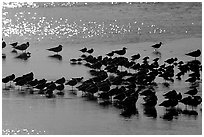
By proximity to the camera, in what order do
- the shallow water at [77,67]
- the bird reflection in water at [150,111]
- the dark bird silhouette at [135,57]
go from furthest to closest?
1. the dark bird silhouette at [135,57]
2. the bird reflection in water at [150,111]
3. the shallow water at [77,67]

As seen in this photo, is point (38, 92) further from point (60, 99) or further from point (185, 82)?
point (185, 82)

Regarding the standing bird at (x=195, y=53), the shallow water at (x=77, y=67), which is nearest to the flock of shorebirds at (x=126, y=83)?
the standing bird at (x=195, y=53)

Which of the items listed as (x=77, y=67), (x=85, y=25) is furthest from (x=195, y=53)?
(x=85, y=25)

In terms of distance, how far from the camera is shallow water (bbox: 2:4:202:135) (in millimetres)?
7371

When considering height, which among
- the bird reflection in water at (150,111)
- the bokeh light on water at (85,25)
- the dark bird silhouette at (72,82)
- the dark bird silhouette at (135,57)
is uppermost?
the dark bird silhouette at (72,82)

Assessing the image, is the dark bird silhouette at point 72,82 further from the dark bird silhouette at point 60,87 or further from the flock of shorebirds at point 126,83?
the dark bird silhouette at point 60,87

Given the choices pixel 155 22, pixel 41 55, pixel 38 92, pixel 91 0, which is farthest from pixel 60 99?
pixel 91 0

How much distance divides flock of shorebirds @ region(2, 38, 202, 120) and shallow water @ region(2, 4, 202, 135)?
0.12m

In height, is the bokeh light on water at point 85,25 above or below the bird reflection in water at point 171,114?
below

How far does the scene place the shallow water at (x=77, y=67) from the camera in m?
7.37

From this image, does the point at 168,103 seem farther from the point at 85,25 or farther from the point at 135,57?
the point at 85,25

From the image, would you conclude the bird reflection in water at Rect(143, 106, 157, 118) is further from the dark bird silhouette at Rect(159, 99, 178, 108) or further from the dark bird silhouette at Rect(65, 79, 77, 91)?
the dark bird silhouette at Rect(65, 79, 77, 91)

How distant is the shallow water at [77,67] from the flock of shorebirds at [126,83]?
0.39ft

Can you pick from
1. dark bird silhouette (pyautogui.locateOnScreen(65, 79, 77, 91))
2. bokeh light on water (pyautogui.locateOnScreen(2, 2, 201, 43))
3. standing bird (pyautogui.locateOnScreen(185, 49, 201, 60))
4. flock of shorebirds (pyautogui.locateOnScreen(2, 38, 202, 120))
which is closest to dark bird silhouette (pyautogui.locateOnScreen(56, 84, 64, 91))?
flock of shorebirds (pyautogui.locateOnScreen(2, 38, 202, 120))
